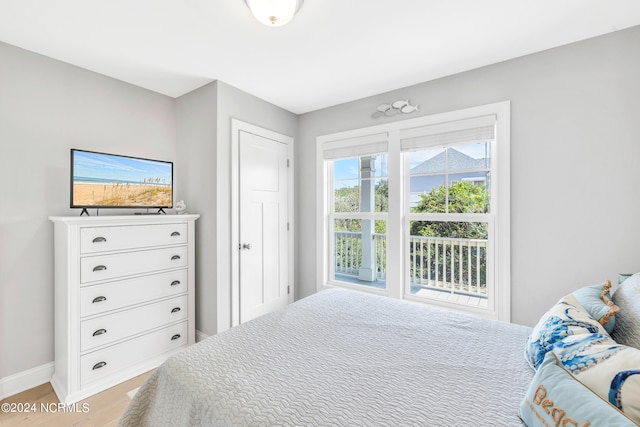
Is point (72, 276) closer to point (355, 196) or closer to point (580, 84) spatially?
point (355, 196)

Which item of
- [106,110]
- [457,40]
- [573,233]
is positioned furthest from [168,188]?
[573,233]

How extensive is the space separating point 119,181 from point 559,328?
304 centimetres

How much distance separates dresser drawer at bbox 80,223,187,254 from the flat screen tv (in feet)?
0.94

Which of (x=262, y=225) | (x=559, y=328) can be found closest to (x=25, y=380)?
(x=262, y=225)

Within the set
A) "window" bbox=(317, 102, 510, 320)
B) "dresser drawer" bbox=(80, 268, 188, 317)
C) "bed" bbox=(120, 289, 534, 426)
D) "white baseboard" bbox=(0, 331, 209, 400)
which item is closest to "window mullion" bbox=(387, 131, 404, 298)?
"window" bbox=(317, 102, 510, 320)

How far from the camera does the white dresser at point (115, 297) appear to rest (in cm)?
200

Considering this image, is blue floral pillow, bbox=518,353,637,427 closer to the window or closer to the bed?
the bed

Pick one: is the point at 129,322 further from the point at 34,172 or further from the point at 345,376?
the point at 345,376

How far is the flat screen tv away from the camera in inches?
86.5

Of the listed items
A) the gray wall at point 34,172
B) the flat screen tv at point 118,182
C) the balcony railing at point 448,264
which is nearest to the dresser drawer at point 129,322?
the gray wall at point 34,172

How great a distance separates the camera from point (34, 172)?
214 centimetres

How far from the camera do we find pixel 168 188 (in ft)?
8.87

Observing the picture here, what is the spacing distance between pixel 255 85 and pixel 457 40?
1.77 metres

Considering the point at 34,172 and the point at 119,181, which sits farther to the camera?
the point at 119,181
